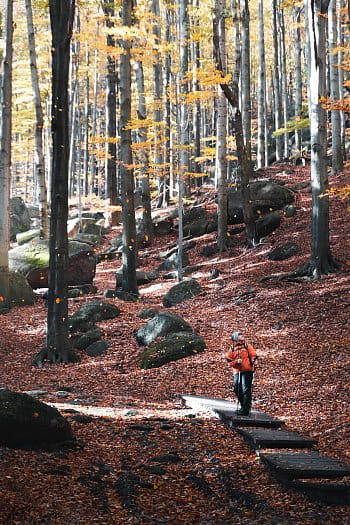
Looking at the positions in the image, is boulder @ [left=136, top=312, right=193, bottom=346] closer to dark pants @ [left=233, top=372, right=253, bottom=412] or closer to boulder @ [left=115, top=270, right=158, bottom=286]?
dark pants @ [left=233, top=372, right=253, bottom=412]

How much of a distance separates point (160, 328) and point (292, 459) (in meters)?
6.87

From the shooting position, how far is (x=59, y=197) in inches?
478

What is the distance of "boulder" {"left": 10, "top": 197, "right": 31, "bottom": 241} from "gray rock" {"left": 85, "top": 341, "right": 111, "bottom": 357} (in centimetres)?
2381

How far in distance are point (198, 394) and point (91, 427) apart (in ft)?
9.97

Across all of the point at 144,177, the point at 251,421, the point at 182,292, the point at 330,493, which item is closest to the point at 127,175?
the point at 182,292

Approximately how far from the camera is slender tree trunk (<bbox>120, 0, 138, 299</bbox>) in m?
16.2

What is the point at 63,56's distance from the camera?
460 inches

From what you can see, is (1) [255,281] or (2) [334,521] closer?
(2) [334,521]

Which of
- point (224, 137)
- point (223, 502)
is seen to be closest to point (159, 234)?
point (224, 137)

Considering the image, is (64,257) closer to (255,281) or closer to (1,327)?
(1,327)

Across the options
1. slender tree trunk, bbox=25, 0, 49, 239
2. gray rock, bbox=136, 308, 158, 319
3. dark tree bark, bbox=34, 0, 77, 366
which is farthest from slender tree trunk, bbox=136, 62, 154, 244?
dark tree bark, bbox=34, 0, 77, 366

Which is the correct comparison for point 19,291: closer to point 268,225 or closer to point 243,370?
point 268,225

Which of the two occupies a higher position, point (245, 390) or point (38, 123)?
point (38, 123)

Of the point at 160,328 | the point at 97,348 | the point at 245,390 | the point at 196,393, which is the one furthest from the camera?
the point at 97,348
